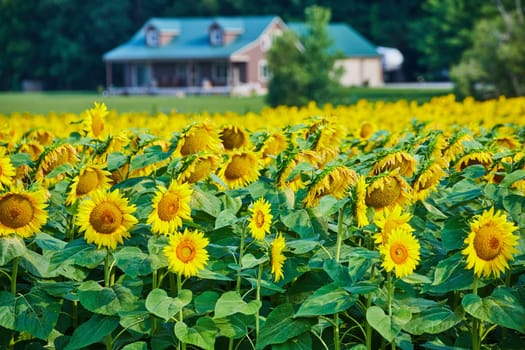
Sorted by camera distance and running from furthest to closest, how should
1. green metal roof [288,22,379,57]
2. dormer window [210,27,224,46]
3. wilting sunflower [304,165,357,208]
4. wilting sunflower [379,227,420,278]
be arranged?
green metal roof [288,22,379,57] < dormer window [210,27,224,46] < wilting sunflower [304,165,357,208] < wilting sunflower [379,227,420,278]

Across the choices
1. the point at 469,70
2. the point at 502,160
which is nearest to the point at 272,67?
the point at 469,70

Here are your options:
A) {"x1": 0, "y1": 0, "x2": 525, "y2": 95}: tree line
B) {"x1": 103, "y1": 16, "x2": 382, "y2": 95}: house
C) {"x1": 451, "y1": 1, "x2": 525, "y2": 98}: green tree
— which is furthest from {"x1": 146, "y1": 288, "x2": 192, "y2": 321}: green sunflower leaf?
{"x1": 0, "y1": 0, "x2": 525, "y2": 95}: tree line

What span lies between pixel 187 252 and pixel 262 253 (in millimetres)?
395

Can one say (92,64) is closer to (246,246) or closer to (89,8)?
(89,8)

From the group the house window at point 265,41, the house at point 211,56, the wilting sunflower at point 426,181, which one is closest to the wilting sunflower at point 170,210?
the wilting sunflower at point 426,181

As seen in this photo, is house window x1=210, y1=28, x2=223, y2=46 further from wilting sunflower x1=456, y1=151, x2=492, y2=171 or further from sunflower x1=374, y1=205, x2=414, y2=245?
sunflower x1=374, y1=205, x2=414, y2=245

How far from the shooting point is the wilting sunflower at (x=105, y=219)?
2975 mm

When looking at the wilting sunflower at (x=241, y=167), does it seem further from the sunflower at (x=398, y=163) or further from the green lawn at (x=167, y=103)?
the green lawn at (x=167, y=103)

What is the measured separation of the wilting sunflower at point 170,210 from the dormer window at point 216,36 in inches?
2088

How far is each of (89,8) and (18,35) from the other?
17.1ft

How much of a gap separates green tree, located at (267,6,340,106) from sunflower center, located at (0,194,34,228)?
27432 mm

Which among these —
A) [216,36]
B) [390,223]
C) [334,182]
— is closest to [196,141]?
[334,182]

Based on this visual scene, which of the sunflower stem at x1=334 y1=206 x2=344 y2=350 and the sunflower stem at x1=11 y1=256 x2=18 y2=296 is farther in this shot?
the sunflower stem at x1=11 y1=256 x2=18 y2=296

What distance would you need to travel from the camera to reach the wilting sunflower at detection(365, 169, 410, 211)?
120 inches
